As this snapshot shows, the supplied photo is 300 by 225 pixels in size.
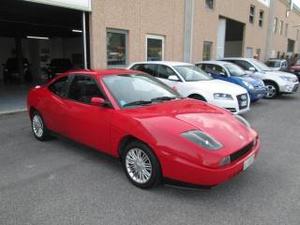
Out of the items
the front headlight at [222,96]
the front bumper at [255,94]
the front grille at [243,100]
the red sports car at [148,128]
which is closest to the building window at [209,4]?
the front bumper at [255,94]

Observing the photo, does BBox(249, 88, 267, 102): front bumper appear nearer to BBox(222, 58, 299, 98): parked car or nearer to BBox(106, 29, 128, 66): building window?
BBox(222, 58, 299, 98): parked car

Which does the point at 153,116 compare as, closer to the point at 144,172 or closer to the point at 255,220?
the point at 144,172

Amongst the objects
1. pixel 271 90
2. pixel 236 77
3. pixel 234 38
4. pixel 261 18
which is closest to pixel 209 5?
pixel 271 90

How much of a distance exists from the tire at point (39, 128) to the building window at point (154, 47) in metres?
7.49

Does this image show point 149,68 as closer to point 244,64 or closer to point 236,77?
point 236,77

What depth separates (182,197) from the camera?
3668 mm

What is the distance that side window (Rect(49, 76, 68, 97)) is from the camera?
531cm

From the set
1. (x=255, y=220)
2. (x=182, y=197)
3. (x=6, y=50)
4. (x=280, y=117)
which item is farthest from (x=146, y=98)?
(x=6, y=50)

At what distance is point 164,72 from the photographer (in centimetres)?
855

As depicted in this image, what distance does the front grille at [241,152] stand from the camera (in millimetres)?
3525

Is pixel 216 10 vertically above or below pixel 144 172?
above

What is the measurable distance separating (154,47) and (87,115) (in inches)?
358

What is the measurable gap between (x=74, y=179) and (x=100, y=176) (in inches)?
14.2

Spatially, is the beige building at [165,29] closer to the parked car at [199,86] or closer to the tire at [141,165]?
the parked car at [199,86]
